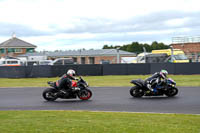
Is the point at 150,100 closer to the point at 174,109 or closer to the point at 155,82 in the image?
the point at 155,82

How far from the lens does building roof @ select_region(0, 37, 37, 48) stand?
76.1 m

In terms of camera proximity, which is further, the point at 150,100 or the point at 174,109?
the point at 150,100

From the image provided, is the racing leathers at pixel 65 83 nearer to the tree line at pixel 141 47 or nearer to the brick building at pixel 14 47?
the brick building at pixel 14 47

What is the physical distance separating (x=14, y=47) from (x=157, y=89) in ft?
213

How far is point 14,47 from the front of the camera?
76.2m

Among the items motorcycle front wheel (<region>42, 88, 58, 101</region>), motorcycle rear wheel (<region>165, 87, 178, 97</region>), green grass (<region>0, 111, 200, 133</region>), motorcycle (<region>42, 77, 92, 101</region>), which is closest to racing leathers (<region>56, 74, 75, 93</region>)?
motorcycle (<region>42, 77, 92, 101</region>)

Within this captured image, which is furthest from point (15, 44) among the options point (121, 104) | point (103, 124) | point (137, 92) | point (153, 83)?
point (103, 124)

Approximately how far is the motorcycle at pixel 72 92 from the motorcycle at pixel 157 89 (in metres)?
2.08

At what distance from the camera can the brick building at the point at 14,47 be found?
76062 millimetres

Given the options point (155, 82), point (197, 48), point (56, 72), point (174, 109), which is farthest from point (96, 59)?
point (174, 109)

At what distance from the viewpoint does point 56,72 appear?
30516mm

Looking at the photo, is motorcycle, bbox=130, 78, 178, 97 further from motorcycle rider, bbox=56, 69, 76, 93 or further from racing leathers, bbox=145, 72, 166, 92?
motorcycle rider, bbox=56, 69, 76, 93

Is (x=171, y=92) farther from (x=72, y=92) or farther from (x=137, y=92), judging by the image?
(x=72, y=92)

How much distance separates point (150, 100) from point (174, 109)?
105 inches
